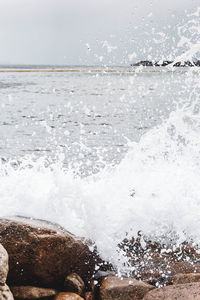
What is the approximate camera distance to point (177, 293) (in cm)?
367

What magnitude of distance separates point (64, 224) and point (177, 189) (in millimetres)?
2231

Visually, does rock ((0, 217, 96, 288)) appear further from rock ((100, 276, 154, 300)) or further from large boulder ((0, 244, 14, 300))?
large boulder ((0, 244, 14, 300))

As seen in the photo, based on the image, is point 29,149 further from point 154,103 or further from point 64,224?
point 154,103

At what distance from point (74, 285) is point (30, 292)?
1.54ft

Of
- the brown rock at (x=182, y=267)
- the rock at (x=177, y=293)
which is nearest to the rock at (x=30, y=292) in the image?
the rock at (x=177, y=293)

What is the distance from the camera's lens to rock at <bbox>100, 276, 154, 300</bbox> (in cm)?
399

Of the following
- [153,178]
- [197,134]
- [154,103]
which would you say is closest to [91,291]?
[153,178]

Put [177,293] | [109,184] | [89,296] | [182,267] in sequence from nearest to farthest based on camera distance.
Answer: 1. [177,293]
2. [89,296]
3. [182,267]
4. [109,184]

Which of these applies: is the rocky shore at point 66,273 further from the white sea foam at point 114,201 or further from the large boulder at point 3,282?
the large boulder at point 3,282

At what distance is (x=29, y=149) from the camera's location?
11.3m

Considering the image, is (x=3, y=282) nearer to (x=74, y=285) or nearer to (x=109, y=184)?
(x=74, y=285)

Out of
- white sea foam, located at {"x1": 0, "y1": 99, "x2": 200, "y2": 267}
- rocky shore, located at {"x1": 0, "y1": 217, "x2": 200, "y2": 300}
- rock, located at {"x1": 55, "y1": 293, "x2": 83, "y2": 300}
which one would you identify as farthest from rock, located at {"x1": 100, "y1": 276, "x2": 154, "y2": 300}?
white sea foam, located at {"x1": 0, "y1": 99, "x2": 200, "y2": 267}

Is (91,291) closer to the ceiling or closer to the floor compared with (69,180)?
closer to the floor

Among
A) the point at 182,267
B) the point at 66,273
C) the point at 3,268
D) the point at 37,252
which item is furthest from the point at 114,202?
the point at 3,268
